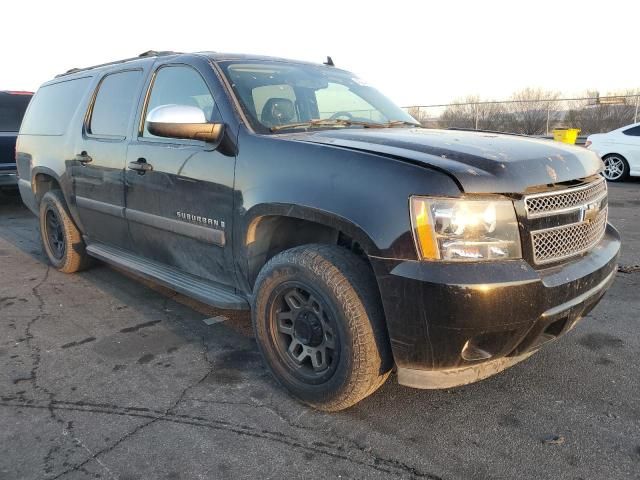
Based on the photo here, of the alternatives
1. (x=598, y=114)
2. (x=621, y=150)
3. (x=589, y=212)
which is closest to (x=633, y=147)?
(x=621, y=150)

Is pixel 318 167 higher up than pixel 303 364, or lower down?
higher up

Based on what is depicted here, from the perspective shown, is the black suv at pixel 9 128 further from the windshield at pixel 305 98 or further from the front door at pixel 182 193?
Result: the windshield at pixel 305 98

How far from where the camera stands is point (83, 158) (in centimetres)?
436

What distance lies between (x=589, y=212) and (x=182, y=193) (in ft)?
7.56

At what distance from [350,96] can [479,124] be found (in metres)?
19.8

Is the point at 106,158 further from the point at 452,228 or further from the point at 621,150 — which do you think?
the point at 621,150

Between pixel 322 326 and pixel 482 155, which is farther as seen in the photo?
pixel 322 326

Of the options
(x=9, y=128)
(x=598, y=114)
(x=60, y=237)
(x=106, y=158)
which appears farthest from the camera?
(x=598, y=114)

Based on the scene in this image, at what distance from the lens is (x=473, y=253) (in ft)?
7.24

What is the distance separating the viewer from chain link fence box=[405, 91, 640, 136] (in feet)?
65.2

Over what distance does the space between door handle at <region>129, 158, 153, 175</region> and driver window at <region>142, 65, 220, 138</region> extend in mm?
192

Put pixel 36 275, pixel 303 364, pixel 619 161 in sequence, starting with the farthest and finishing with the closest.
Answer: pixel 619 161 < pixel 36 275 < pixel 303 364

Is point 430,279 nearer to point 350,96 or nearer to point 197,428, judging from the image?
point 197,428

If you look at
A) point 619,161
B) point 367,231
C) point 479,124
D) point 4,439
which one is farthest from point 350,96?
point 479,124
